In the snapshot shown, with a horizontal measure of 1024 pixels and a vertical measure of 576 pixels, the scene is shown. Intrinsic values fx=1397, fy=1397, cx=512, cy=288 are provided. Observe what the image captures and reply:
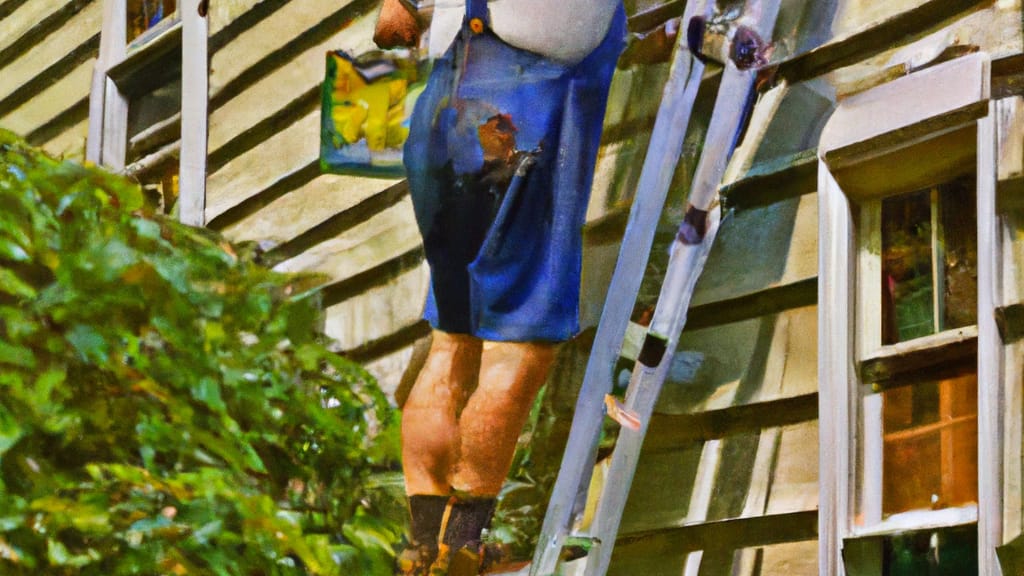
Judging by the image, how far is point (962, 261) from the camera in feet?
8.93

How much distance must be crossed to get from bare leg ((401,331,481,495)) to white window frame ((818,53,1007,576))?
93cm

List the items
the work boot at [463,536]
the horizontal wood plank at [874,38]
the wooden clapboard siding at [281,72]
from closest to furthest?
1. the horizontal wood plank at [874,38]
2. the work boot at [463,536]
3. the wooden clapboard siding at [281,72]

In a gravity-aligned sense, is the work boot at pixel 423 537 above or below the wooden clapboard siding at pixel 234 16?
below

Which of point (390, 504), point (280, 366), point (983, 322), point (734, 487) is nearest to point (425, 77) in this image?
point (280, 366)

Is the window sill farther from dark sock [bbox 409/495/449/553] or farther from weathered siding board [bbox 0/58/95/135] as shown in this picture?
weathered siding board [bbox 0/58/95/135]

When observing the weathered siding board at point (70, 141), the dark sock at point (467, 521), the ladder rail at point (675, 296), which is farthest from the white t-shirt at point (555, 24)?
the weathered siding board at point (70, 141)

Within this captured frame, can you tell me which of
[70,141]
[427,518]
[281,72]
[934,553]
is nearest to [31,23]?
[70,141]

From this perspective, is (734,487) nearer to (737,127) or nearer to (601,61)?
(737,127)

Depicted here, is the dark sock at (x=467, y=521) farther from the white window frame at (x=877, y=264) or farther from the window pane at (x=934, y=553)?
the window pane at (x=934, y=553)

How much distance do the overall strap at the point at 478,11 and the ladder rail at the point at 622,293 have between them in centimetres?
55

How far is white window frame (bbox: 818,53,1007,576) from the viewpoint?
257 cm

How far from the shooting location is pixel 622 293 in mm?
3086

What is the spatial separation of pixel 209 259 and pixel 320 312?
0.33m

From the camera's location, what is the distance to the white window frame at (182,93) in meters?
4.42
